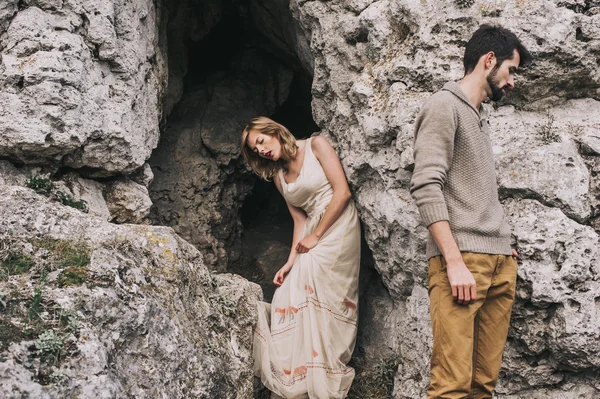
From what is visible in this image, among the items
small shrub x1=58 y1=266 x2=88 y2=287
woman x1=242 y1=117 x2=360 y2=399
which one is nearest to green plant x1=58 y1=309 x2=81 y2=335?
small shrub x1=58 y1=266 x2=88 y2=287

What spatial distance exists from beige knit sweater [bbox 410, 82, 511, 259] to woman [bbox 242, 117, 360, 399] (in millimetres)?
1640

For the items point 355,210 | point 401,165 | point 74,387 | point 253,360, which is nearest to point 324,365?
point 253,360

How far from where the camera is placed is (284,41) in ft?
22.6

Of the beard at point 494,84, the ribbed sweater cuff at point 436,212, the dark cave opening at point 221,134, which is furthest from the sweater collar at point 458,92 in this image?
the dark cave opening at point 221,134

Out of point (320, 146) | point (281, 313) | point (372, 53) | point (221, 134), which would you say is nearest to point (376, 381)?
point (281, 313)

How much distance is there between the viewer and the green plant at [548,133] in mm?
4379

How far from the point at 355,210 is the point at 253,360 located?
1548 mm

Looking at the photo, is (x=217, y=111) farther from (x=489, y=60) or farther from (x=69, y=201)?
(x=489, y=60)

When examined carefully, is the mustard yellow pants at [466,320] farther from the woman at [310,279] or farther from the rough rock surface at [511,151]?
the woman at [310,279]

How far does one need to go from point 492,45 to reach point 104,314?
2794mm

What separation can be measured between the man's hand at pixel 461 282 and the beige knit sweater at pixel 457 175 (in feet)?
0.54

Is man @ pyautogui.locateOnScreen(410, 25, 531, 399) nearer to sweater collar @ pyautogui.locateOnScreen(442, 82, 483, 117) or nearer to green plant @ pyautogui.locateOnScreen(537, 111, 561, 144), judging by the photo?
sweater collar @ pyautogui.locateOnScreen(442, 82, 483, 117)

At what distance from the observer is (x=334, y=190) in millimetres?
5211

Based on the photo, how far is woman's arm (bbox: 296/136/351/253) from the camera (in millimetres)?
5156
